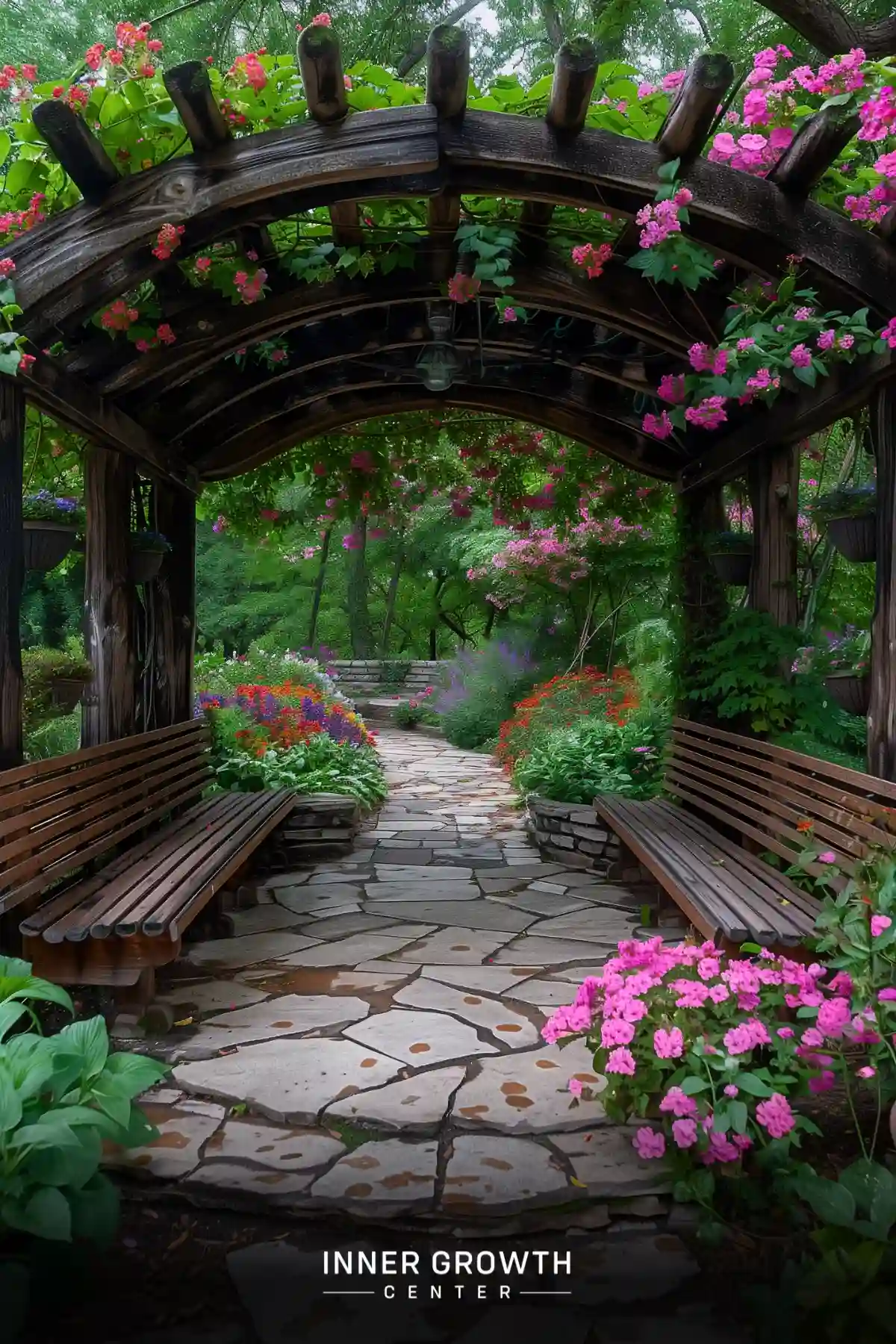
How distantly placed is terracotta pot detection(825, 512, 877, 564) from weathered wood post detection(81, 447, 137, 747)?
336 centimetres

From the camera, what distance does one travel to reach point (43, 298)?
341 centimetres

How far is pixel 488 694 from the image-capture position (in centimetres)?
1328

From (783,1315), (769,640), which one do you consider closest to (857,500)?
(769,640)

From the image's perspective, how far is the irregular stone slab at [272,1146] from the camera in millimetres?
2684

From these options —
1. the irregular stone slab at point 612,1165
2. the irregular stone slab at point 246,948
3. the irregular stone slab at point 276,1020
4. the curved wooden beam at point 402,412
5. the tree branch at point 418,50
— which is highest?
the tree branch at point 418,50

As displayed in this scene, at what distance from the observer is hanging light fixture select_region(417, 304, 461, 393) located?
200 inches

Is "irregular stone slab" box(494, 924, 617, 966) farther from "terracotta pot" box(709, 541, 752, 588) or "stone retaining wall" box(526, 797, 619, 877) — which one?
"terracotta pot" box(709, 541, 752, 588)

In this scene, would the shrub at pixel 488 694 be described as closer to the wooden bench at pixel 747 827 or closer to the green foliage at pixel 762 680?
the wooden bench at pixel 747 827

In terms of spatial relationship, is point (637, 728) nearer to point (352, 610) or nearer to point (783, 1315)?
point (783, 1315)

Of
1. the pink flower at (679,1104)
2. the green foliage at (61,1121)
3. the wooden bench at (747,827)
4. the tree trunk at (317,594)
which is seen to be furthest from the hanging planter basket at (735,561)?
the tree trunk at (317,594)

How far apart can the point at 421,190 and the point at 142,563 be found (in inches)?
100

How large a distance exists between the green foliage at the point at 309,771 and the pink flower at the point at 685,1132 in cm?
457

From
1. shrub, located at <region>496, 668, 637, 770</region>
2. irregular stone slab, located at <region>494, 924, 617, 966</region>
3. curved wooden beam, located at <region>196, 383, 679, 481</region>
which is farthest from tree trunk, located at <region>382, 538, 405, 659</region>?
irregular stone slab, located at <region>494, 924, 617, 966</region>

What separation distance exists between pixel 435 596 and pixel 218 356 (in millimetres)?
16931
